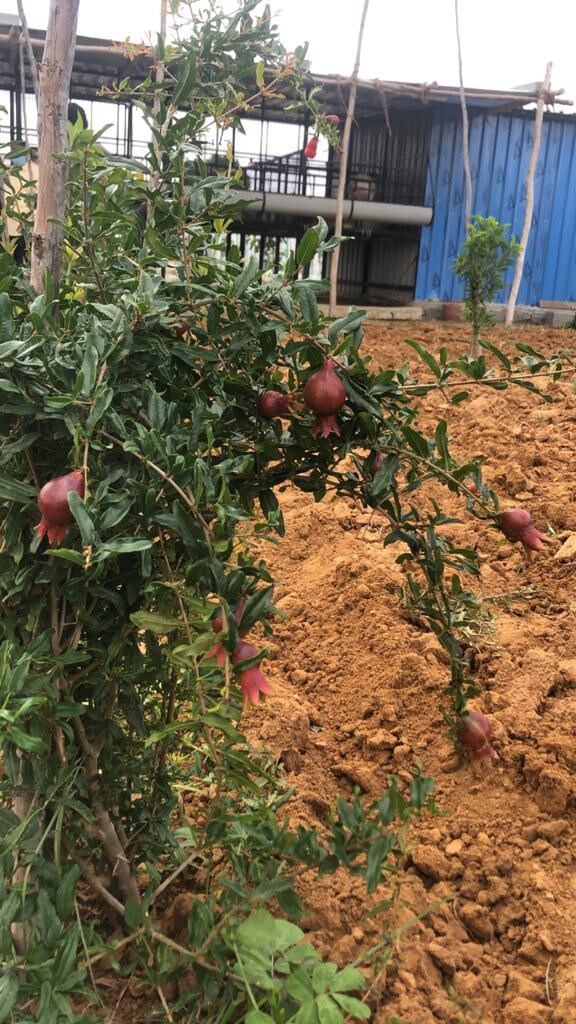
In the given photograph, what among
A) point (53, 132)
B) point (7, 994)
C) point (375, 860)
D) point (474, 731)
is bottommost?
point (7, 994)

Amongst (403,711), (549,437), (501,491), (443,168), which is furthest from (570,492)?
(443,168)

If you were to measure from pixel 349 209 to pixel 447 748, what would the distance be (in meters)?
10.1

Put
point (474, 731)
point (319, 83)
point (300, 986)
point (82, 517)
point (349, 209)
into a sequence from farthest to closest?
point (349, 209)
point (319, 83)
point (474, 731)
point (300, 986)
point (82, 517)

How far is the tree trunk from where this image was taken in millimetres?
1270

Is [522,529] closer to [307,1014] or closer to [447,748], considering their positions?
[307,1014]

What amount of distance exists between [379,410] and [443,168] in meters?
12.1

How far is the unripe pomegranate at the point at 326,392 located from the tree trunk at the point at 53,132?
436 millimetres

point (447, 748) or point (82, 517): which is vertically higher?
point (82, 517)

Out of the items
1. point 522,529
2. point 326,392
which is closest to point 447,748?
point 522,529

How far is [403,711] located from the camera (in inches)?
86.9

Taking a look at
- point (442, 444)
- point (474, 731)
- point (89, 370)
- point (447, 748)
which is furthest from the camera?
point (447, 748)

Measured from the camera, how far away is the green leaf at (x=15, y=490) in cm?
107

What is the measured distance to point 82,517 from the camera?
0.90 m

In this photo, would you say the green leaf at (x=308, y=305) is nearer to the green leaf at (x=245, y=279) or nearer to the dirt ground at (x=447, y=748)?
the green leaf at (x=245, y=279)
